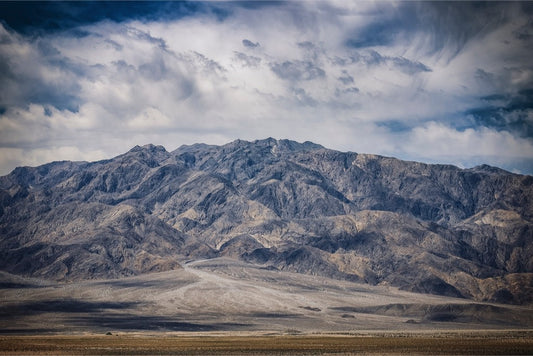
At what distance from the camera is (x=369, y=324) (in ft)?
645

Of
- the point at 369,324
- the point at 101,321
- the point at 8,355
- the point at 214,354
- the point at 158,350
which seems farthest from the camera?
the point at 369,324

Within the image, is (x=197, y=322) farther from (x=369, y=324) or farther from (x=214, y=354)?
(x=214, y=354)

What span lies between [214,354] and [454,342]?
49.5 metres

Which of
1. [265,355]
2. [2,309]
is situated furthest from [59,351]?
[2,309]

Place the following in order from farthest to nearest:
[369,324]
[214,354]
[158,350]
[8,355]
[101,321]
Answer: [369,324] → [101,321] → [158,350] → [214,354] → [8,355]

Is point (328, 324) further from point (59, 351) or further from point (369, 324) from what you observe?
point (59, 351)

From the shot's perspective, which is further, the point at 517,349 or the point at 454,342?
the point at 454,342

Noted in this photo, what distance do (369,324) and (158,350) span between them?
354 ft

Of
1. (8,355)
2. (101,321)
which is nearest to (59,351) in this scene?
(8,355)

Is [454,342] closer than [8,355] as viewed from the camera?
No

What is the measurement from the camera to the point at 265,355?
308 ft

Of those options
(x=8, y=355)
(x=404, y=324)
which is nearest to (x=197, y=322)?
(x=404, y=324)

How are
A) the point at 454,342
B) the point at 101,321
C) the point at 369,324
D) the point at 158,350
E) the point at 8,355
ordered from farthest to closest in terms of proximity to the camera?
the point at 369,324 < the point at 101,321 < the point at 454,342 < the point at 158,350 < the point at 8,355

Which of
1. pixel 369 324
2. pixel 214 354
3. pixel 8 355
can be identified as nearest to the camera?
pixel 8 355
